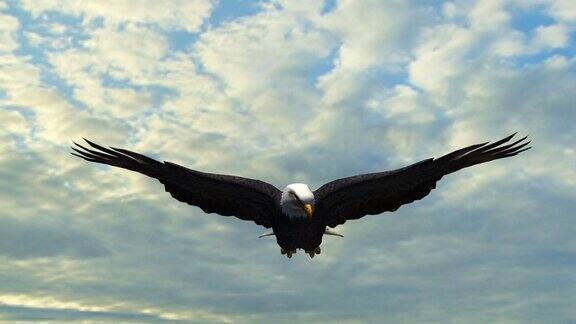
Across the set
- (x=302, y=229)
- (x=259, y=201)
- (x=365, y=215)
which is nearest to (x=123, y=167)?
(x=259, y=201)

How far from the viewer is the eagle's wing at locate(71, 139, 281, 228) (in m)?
15.0

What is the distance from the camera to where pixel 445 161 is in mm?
15266

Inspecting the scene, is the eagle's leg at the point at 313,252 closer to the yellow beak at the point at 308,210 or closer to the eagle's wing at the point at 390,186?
the eagle's wing at the point at 390,186

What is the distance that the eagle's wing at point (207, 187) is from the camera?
1504 cm

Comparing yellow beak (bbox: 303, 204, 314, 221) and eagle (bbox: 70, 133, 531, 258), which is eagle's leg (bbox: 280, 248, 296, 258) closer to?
eagle (bbox: 70, 133, 531, 258)

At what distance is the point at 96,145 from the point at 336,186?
4903 mm

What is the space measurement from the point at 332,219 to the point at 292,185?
1557 millimetres

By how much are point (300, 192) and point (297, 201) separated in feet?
0.67

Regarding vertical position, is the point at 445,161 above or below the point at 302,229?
above

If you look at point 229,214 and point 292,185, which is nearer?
point 292,185

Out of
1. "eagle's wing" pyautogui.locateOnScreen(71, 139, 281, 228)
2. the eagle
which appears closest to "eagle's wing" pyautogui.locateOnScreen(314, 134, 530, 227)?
the eagle

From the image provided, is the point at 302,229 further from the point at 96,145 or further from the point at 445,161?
the point at 96,145

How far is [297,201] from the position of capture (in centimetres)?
1447

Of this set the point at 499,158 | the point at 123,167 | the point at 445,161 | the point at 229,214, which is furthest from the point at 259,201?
the point at 499,158
